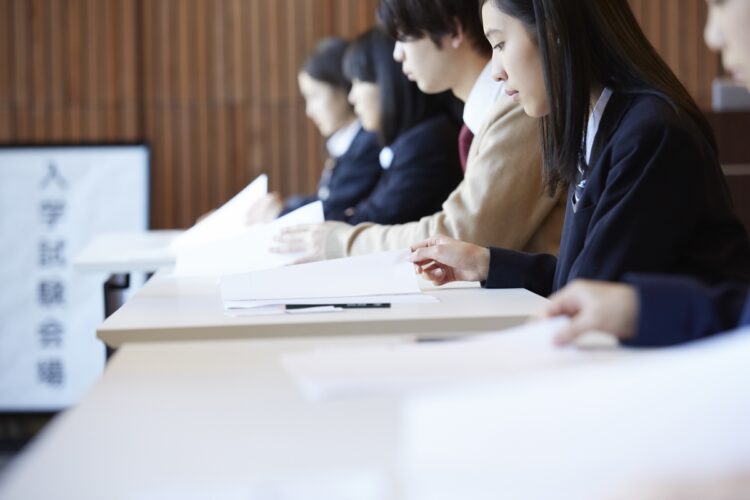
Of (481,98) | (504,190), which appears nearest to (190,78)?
(481,98)

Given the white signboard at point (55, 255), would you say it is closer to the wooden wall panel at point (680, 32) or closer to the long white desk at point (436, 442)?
the wooden wall panel at point (680, 32)

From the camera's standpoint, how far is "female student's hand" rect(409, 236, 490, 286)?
5.76 feet

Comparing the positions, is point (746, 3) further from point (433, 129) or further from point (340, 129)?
point (340, 129)

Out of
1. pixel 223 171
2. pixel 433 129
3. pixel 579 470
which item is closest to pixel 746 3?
pixel 579 470

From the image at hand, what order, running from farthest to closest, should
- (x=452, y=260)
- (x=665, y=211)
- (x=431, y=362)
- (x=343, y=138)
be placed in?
(x=343, y=138) → (x=452, y=260) → (x=665, y=211) → (x=431, y=362)

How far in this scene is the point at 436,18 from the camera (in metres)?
2.43

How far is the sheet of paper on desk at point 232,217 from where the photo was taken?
2.37 meters

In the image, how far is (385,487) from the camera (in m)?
0.63

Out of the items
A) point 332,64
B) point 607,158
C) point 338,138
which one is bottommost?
point 338,138

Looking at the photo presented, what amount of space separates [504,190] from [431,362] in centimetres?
124

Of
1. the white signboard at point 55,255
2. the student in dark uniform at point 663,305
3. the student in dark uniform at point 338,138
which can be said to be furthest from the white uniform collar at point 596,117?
the white signboard at point 55,255

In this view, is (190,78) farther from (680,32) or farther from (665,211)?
(665,211)

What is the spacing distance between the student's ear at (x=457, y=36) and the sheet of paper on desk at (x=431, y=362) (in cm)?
154

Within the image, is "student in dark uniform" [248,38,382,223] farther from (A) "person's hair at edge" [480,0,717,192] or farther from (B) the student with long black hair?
(A) "person's hair at edge" [480,0,717,192]
